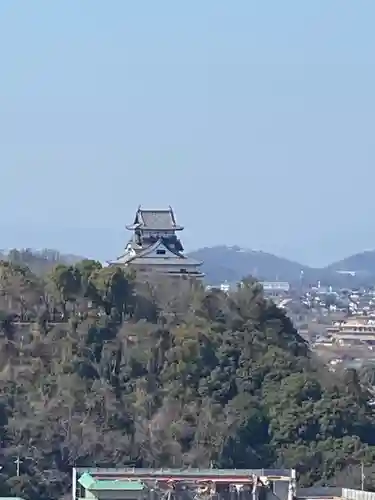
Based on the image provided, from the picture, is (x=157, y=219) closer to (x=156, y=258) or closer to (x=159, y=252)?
(x=159, y=252)

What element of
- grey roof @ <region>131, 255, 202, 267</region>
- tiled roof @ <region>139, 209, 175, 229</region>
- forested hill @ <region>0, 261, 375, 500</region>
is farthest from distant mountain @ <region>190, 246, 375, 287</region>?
forested hill @ <region>0, 261, 375, 500</region>

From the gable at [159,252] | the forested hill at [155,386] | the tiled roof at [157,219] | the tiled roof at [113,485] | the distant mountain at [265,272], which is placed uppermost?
the distant mountain at [265,272]

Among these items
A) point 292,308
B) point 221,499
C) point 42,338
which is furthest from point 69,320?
point 292,308

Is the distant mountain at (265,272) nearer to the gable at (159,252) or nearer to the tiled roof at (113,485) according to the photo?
the gable at (159,252)

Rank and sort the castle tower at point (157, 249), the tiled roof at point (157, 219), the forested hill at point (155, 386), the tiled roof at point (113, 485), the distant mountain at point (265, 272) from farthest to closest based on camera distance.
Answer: the distant mountain at point (265, 272) → the tiled roof at point (157, 219) → the castle tower at point (157, 249) → the forested hill at point (155, 386) → the tiled roof at point (113, 485)

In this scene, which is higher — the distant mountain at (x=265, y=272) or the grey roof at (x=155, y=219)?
the distant mountain at (x=265, y=272)

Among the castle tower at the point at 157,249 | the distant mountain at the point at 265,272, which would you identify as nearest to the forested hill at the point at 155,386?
the castle tower at the point at 157,249

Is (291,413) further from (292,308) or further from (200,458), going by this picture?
(292,308)

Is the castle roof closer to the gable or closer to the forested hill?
the gable
